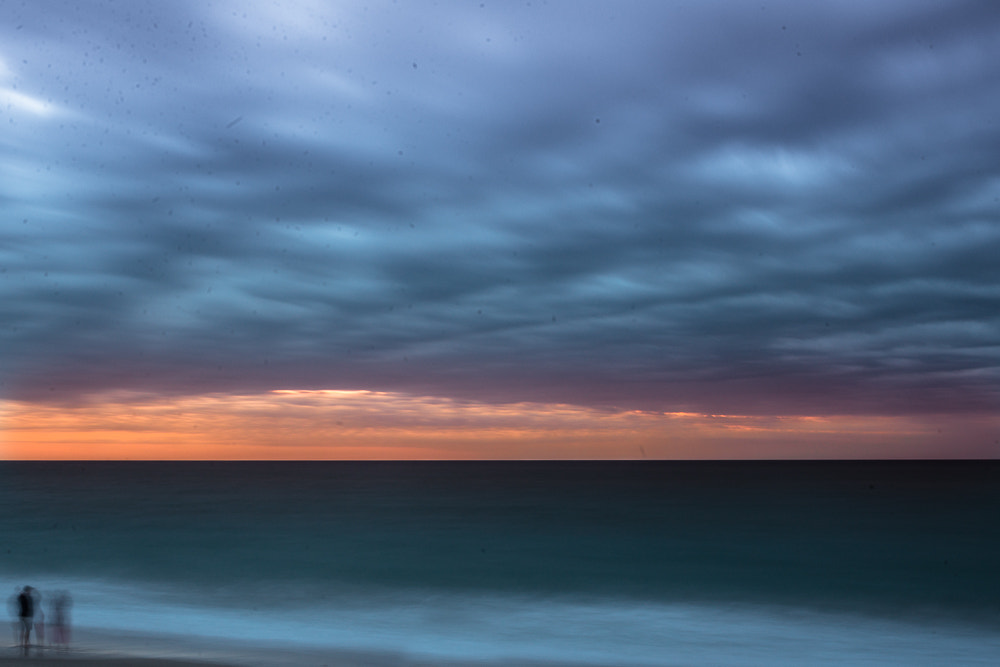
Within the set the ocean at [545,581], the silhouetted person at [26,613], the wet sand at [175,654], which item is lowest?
the ocean at [545,581]

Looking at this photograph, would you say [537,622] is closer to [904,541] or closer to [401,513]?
[904,541]

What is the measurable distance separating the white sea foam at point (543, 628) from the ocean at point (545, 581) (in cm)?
12

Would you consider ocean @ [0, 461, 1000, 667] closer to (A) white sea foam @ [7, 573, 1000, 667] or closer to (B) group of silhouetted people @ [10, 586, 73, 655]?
(A) white sea foam @ [7, 573, 1000, 667]

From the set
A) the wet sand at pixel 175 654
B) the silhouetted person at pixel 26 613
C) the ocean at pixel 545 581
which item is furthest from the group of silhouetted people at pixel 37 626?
the ocean at pixel 545 581

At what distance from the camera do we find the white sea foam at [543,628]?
21062 mm

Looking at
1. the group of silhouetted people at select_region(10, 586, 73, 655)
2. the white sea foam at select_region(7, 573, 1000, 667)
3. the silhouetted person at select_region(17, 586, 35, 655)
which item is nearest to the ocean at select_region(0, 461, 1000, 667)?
the white sea foam at select_region(7, 573, 1000, 667)

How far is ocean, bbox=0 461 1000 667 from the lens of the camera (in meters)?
22.8

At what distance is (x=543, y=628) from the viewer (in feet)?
82.8

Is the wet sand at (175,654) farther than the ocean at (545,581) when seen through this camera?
No

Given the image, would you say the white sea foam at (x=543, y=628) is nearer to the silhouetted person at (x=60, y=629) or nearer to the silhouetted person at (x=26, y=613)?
the silhouetted person at (x=60, y=629)

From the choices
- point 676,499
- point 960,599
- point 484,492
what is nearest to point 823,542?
point 960,599

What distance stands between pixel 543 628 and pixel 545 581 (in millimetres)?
10388

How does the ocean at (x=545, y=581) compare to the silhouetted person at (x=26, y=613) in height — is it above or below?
below

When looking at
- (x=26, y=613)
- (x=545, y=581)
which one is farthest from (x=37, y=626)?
(x=545, y=581)
